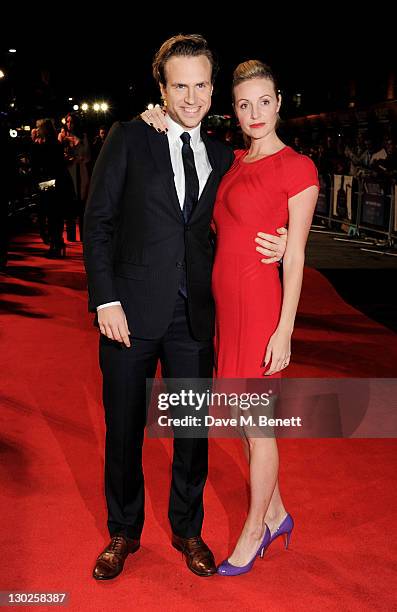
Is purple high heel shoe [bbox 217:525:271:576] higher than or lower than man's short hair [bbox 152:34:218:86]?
lower

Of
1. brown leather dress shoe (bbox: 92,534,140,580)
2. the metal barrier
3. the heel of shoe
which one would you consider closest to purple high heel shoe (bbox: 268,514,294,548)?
the heel of shoe

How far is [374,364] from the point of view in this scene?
531 centimetres

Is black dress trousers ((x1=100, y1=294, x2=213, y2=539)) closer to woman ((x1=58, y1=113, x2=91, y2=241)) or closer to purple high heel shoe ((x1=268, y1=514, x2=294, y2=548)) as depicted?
purple high heel shoe ((x1=268, y1=514, x2=294, y2=548))

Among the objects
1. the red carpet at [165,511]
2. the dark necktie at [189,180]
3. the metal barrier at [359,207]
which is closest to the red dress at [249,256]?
the dark necktie at [189,180]

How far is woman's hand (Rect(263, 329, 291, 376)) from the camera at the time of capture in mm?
2426

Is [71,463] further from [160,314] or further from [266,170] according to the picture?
[266,170]

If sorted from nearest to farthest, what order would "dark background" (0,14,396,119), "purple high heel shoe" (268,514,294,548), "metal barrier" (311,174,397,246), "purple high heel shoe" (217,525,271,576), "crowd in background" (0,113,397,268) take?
"purple high heel shoe" (217,525,271,576)
"purple high heel shoe" (268,514,294,548)
"crowd in background" (0,113,397,268)
"metal barrier" (311,174,397,246)
"dark background" (0,14,396,119)

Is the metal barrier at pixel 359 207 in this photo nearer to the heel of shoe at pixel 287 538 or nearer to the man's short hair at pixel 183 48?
the heel of shoe at pixel 287 538

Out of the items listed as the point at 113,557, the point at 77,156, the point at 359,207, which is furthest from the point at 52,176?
the point at 113,557

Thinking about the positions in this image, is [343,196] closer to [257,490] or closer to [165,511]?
[165,511]

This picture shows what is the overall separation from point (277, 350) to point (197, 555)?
32.0 inches

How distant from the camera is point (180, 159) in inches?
95.8

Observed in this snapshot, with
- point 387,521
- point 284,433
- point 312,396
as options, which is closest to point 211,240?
point 387,521

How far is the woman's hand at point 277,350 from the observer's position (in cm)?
243
